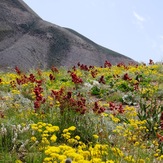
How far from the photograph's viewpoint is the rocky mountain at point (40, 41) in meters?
66.4

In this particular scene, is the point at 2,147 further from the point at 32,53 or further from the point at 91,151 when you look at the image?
the point at 32,53

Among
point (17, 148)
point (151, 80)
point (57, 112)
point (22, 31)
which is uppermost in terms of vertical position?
point (22, 31)

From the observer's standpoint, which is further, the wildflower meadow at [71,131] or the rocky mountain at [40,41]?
the rocky mountain at [40,41]

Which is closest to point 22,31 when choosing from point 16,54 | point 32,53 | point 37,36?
point 37,36

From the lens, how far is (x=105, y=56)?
7606cm

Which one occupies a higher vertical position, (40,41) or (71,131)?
(40,41)

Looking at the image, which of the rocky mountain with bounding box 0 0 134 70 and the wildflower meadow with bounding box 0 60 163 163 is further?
the rocky mountain with bounding box 0 0 134 70

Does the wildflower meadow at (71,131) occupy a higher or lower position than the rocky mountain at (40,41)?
lower

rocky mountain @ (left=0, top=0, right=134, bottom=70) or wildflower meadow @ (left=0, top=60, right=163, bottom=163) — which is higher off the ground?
rocky mountain @ (left=0, top=0, right=134, bottom=70)

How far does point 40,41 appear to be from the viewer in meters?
71.1

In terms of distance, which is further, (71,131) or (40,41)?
(40,41)

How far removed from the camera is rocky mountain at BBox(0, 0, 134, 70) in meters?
66.4

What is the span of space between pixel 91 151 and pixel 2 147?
1.40 meters

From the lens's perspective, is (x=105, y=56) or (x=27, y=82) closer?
(x=27, y=82)
